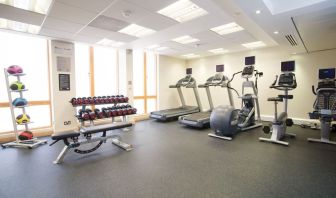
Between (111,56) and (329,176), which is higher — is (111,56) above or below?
above

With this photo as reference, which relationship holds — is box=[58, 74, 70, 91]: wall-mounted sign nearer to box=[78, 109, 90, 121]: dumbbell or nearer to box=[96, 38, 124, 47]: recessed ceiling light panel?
box=[78, 109, 90, 121]: dumbbell

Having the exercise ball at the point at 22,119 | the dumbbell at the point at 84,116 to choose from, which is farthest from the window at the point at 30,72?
the dumbbell at the point at 84,116

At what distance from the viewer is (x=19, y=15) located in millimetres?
3266

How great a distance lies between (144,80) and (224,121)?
436 cm

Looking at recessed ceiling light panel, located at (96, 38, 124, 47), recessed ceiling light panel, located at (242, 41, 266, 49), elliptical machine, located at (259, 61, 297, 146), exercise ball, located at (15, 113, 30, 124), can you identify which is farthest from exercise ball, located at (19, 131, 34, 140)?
recessed ceiling light panel, located at (242, 41, 266, 49)

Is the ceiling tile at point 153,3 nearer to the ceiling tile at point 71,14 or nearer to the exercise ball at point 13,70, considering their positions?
the ceiling tile at point 71,14

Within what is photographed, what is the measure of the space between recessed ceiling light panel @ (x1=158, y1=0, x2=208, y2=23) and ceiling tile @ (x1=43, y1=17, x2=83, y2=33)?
2050 mm

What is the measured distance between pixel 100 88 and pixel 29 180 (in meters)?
4.14

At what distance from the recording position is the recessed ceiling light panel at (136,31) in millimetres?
4191

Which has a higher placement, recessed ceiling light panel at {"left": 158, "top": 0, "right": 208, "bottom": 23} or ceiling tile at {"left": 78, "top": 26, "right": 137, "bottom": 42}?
recessed ceiling light panel at {"left": 158, "top": 0, "right": 208, "bottom": 23}

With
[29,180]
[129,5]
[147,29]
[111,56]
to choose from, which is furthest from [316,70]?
[29,180]

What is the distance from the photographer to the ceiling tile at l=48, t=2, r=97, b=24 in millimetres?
3004

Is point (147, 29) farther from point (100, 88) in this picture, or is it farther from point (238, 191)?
point (238, 191)

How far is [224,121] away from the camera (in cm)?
424
